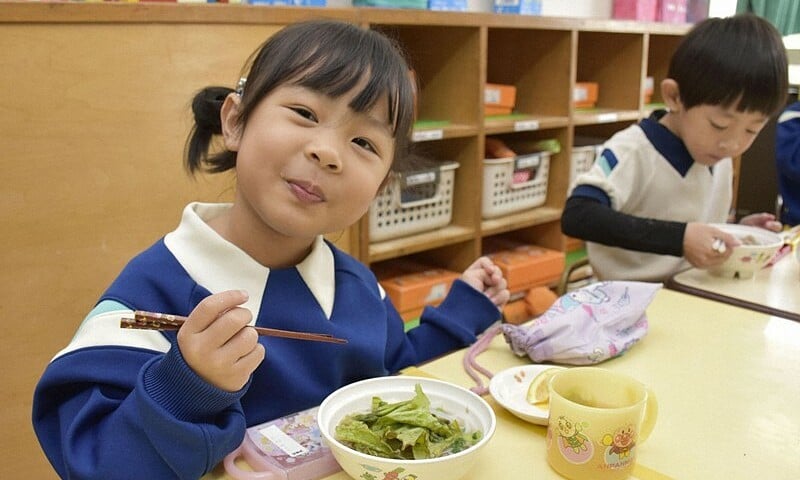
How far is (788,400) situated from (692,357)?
Answer: 0.47ft

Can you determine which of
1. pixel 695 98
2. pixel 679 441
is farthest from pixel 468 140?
pixel 679 441

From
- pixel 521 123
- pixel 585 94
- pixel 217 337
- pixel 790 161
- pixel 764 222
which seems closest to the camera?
pixel 217 337

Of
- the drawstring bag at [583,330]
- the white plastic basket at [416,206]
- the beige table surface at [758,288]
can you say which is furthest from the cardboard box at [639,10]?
the drawstring bag at [583,330]

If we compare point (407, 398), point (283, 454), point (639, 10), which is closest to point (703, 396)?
point (407, 398)

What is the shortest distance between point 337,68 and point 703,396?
603 millimetres

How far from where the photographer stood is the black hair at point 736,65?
4.84 ft

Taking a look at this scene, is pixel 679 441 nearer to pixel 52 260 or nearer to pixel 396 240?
pixel 52 260

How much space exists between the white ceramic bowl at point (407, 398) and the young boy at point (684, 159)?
0.79 m

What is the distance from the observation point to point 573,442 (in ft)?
2.19

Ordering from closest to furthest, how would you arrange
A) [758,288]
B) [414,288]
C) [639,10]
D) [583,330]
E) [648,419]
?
[648,419], [583,330], [758,288], [414,288], [639,10]

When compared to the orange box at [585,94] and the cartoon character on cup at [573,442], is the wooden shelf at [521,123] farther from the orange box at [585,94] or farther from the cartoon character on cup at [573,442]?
the cartoon character on cup at [573,442]

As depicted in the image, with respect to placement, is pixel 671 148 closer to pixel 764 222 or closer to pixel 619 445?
pixel 764 222

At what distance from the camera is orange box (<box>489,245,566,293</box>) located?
255cm

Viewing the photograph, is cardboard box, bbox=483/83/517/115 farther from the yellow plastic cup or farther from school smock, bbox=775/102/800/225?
the yellow plastic cup
